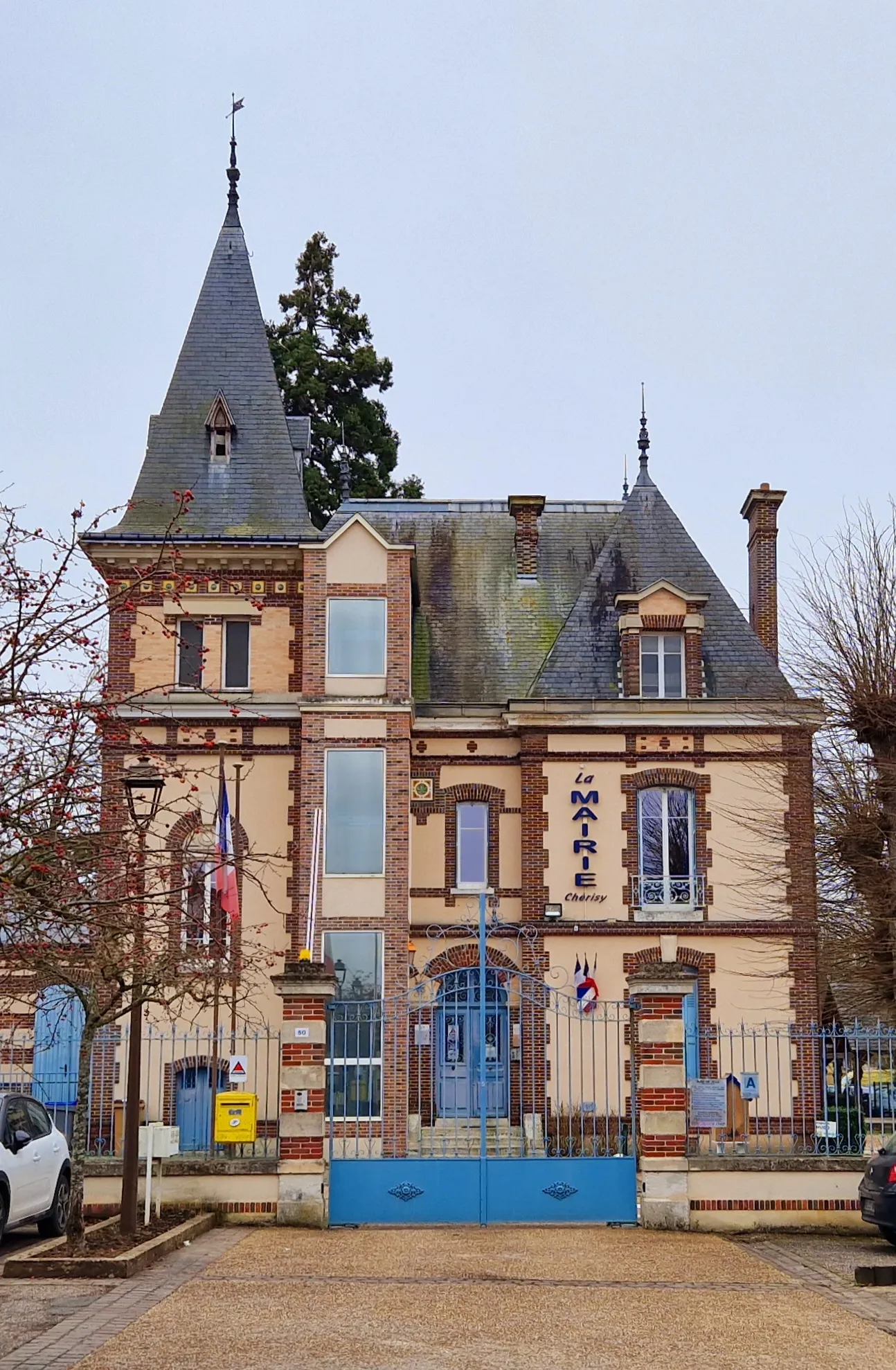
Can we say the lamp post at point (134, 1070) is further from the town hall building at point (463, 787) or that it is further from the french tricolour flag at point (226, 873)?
the town hall building at point (463, 787)

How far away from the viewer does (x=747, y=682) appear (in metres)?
29.2

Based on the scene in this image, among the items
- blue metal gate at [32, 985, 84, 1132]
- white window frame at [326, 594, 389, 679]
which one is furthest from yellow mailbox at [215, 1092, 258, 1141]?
white window frame at [326, 594, 389, 679]

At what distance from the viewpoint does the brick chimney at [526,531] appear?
3238 cm

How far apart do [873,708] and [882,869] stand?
2153mm

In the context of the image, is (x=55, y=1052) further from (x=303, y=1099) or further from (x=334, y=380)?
(x=334, y=380)

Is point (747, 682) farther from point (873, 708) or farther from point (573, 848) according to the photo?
point (873, 708)

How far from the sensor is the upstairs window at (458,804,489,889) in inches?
1134

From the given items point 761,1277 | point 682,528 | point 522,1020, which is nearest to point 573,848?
point 522,1020

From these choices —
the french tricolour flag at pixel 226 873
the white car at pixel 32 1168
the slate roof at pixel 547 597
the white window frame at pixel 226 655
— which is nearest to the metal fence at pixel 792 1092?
the slate roof at pixel 547 597

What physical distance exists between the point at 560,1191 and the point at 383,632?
12.4m

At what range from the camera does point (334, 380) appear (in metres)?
46.3

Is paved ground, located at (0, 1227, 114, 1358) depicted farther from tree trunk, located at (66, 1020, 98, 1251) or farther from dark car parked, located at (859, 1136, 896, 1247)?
dark car parked, located at (859, 1136, 896, 1247)

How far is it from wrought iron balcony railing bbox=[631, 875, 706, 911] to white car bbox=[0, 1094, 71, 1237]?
498 inches

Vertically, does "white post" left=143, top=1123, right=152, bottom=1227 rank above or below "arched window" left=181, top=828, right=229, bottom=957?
below
